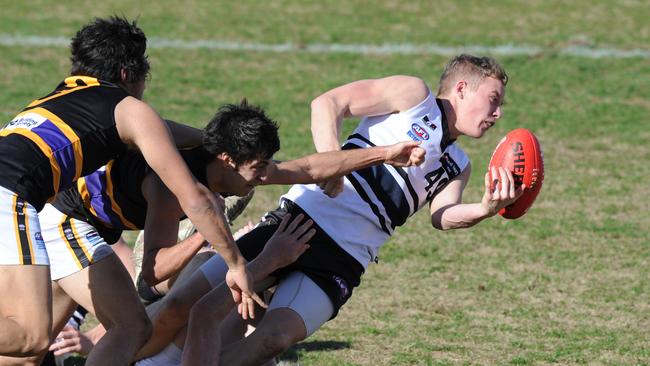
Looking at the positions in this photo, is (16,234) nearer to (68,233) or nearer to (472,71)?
(68,233)

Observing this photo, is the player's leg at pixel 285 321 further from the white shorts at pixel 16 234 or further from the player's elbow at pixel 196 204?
the white shorts at pixel 16 234

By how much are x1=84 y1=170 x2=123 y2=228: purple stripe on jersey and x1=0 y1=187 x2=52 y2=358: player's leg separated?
0.63 metres

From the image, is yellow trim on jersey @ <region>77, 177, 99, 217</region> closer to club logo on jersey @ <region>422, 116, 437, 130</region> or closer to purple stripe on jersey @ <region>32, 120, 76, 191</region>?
purple stripe on jersey @ <region>32, 120, 76, 191</region>

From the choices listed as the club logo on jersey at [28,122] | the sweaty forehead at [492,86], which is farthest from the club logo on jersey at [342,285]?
the club logo on jersey at [28,122]

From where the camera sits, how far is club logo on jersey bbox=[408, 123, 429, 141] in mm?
5652

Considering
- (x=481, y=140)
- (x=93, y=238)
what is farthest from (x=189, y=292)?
(x=481, y=140)

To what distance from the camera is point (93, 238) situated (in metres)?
5.43

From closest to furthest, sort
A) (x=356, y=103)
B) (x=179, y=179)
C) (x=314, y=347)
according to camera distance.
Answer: (x=179, y=179)
(x=356, y=103)
(x=314, y=347)

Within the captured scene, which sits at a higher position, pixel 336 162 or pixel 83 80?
pixel 83 80

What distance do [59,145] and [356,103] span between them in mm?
1478

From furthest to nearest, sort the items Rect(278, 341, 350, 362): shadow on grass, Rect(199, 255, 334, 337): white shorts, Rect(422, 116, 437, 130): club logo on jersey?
Rect(278, 341, 350, 362): shadow on grass
Rect(422, 116, 437, 130): club logo on jersey
Rect(199, 255, 334, 337): white shorts

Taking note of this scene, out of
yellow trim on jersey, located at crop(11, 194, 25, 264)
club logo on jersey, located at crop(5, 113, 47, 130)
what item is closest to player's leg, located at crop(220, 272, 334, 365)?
yellow trim on jersey, located at crop(11, 194, 25, 264)

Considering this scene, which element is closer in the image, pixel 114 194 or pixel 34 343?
pixel 34 343

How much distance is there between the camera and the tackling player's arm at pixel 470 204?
18.0 feet
